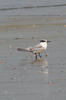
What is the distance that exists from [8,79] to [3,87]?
68 centimetres

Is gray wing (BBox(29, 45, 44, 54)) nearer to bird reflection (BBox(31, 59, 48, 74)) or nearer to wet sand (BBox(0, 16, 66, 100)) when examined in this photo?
wet sand (BBox(0, 16, 66, 100))

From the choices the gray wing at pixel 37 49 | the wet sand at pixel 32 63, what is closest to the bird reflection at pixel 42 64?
the wet sand at pixel 32 63

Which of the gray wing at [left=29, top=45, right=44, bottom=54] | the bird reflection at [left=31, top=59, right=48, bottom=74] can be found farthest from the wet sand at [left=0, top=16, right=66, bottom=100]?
the gray wing at [left=29, top=45, right=44, bottom=54]

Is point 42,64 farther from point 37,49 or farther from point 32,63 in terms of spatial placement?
point 37,49

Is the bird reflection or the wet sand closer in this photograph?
the wet sand

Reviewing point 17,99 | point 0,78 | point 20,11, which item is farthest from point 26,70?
point 20,11

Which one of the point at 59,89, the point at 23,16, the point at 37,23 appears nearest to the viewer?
the point at 59,89

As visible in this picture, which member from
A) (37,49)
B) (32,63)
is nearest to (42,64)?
(32,63)

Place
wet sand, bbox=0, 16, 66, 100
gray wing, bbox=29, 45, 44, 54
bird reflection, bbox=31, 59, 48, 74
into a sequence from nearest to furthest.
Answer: wet sand, bbox=0, 16, 66, 100 < bird reflection, bbox=31, 59, 48, 74 < gray wing, bbox=29, 45, 44, 54

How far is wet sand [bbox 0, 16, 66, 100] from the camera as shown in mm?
9297

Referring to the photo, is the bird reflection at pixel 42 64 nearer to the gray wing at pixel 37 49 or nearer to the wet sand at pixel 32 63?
the wet sand at pixel 32 63

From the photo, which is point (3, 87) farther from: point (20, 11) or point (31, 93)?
Answer: point (20, 11)

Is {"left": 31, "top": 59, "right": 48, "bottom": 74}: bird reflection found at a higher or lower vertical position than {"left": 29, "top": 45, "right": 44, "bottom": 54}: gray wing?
lower

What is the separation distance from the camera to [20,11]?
76.9 feet
